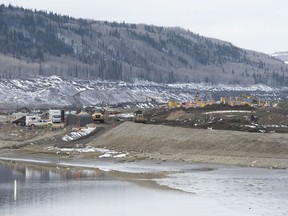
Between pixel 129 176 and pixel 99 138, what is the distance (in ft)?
113

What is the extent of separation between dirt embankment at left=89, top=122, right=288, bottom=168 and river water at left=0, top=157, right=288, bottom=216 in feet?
11.5

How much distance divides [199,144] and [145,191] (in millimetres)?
26569

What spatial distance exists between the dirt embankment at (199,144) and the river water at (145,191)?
3496mm

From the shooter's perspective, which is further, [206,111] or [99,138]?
[206,111]

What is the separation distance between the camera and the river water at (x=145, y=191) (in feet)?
137

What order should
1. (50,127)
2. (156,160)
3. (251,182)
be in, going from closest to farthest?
(251,182), (156,160), (50,127)

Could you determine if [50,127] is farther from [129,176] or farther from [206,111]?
[129,176]

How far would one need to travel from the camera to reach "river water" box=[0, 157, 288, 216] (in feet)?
137

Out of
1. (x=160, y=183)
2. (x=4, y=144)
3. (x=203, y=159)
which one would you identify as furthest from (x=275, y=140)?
(x=4, y=144)

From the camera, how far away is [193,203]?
4416cm

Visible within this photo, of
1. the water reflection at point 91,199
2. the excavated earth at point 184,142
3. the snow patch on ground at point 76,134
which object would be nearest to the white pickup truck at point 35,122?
the excavated earth at point 184,142

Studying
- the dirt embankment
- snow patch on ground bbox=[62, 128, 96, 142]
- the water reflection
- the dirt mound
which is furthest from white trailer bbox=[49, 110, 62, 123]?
the water reflection

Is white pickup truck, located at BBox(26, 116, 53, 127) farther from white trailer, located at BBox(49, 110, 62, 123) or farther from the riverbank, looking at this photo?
the riverbank

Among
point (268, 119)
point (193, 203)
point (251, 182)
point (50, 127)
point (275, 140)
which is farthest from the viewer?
point (50, 127)
